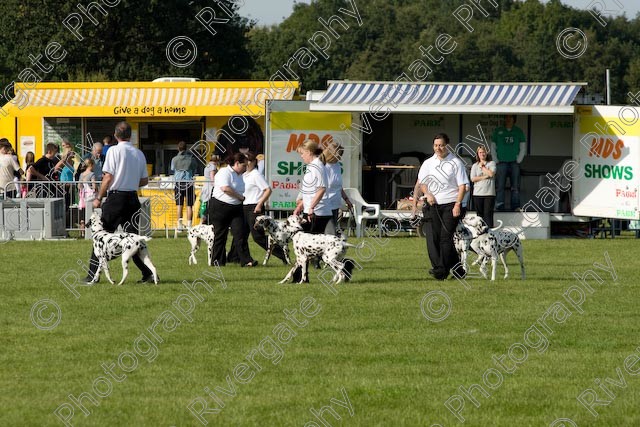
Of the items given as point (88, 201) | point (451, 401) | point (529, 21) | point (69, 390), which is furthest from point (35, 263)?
point (529, 21)

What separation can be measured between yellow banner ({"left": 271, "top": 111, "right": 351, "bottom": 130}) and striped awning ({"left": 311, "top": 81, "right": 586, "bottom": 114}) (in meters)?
0.37

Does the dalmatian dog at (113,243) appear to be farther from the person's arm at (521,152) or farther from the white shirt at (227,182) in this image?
the person's arm at (521,152)

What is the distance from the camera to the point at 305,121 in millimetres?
25266

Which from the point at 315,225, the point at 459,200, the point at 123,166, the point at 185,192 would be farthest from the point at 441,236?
the point at 185,192

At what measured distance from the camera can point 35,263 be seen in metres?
18.2

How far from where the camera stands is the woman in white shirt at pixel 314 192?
48.0ft

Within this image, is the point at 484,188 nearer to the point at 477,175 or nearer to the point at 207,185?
the point at 477,175

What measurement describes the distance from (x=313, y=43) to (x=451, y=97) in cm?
689

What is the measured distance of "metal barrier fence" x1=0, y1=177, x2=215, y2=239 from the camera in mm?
23391

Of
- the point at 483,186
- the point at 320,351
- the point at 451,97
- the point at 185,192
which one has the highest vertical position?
the point at 451,97

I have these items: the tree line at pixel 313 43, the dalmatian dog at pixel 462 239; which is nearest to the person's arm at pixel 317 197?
the dalmatian dog at pixel 462 239

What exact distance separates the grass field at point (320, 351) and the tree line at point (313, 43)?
13915 mm

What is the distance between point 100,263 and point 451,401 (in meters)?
6.93

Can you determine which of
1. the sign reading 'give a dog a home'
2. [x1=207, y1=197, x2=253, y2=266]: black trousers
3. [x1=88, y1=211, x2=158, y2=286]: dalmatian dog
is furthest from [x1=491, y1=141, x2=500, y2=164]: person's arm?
[x1=88, y1=211, x2=158, y2=286]: dalmatian dog
